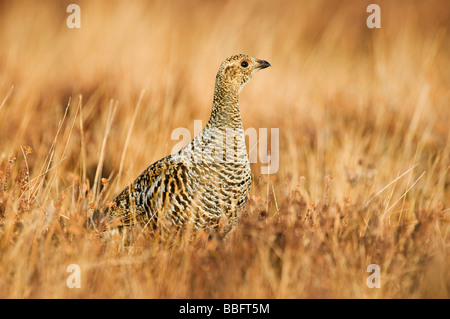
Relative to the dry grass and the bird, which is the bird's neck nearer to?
the bird

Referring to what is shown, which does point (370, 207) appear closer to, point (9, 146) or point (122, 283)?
point (122, 283)

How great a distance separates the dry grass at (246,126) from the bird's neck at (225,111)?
0.57 meters

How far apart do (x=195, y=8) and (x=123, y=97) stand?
4065mm

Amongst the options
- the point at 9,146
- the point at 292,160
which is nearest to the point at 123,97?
the point at 9,146

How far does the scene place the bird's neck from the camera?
3.90m

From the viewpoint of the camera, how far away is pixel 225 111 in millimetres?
3934

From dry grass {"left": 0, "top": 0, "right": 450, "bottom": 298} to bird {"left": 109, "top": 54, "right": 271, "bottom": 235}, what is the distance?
196 mm

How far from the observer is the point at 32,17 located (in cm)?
811

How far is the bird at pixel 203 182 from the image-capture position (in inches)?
144

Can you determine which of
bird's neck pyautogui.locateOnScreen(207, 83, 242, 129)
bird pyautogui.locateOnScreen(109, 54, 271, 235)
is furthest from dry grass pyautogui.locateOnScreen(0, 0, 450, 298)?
bird's neck pyautogui.locateOnScreen(207, 83, 242, 129)
